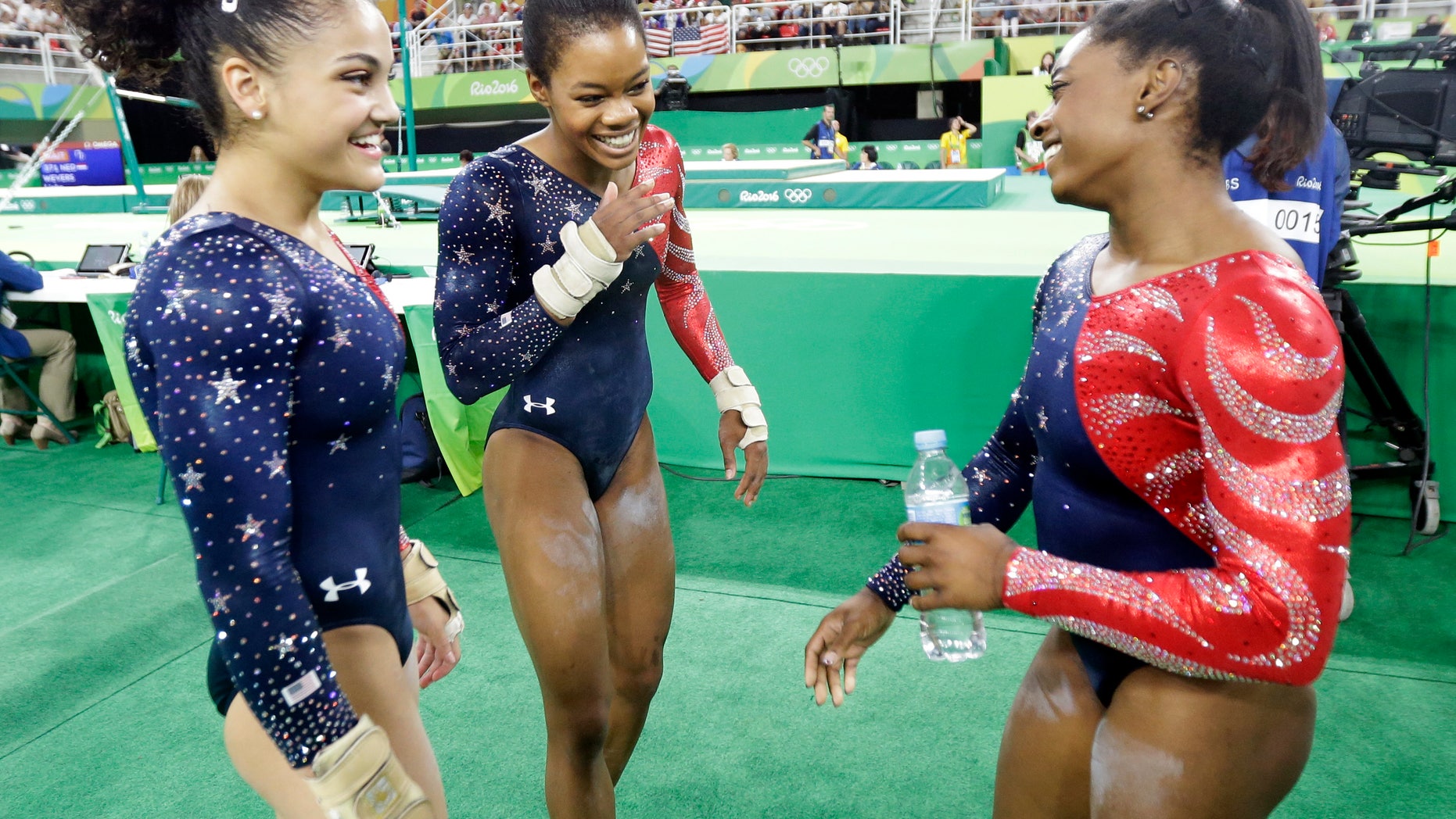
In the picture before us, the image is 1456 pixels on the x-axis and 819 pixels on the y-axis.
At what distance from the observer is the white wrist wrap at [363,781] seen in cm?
121

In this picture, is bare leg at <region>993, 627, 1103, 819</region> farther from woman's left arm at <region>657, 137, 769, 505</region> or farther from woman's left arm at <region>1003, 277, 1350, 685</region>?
woman's left arm at <region>657, 137, 769, 505</region>

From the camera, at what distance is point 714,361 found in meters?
2.63

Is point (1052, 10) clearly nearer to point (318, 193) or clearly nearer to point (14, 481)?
point (14, 481)

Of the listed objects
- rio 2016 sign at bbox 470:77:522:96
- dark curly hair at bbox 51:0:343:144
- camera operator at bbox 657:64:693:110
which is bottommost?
dark curly hair at bbox 51:0:343:144

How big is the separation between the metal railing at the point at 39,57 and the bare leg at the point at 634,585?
21.8 meters

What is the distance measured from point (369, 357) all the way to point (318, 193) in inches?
10.6

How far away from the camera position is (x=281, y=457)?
1206 mm

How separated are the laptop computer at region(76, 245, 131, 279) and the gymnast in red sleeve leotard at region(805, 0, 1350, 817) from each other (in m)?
7.14

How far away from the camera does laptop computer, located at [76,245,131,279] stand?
22.3 ft

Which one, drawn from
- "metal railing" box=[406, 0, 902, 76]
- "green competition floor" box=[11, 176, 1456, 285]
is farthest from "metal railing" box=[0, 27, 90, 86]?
"green competition floor" box=[11, 176, 1456, 285]

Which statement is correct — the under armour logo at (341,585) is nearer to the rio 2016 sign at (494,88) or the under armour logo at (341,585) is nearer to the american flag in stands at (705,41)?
the american flag in stands at (705,41)

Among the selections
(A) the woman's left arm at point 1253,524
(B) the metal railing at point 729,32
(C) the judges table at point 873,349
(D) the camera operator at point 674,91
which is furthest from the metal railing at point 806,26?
(A) the woman's left arm at point 1253,524

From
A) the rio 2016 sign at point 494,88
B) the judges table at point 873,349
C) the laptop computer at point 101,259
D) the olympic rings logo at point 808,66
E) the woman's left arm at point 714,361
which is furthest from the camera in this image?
the rio 2016 sign at point 494,88

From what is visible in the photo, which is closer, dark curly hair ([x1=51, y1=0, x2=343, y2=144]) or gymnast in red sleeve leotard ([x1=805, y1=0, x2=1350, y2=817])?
gymnast in red sleeve leotard ([x1=805, y1=0, x2=1350, y2=817])
